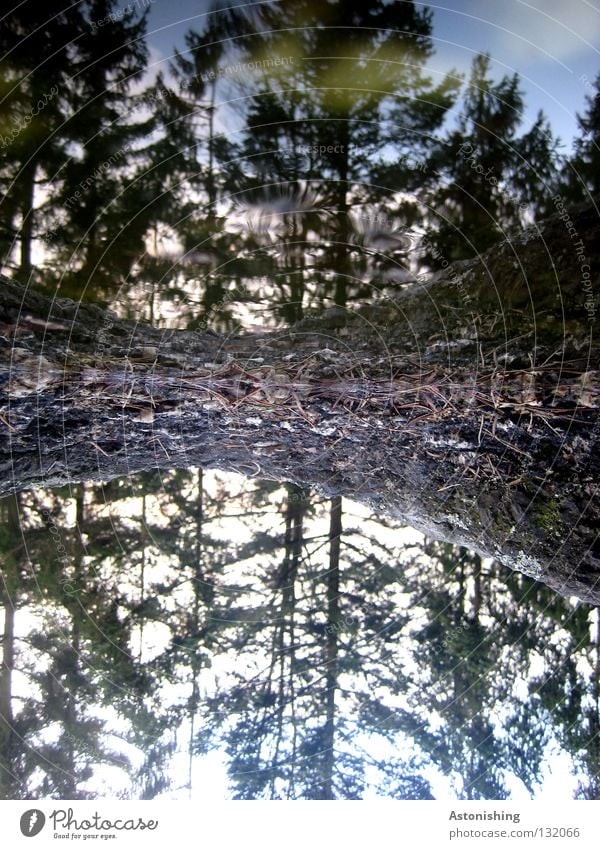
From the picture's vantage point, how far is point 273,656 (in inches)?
96.9

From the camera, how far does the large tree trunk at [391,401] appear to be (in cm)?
225

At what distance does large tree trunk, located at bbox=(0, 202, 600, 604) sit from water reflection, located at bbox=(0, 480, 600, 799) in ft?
0.73

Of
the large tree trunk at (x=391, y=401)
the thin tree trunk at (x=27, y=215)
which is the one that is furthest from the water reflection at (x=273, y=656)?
the thin tree trunk at (x=27, y=215)

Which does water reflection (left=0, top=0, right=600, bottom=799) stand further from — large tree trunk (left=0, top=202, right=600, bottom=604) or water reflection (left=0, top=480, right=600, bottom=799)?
large tree trunk (left=0, top=202, right=600, bottom=604)

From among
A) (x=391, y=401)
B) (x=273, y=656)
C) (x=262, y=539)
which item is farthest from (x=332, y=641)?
(x=391, y=401)

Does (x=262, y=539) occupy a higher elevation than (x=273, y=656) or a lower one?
higher

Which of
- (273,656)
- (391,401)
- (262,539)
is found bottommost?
(273,656)

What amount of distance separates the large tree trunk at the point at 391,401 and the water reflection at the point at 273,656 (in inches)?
8.7

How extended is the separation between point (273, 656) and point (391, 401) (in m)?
1.56

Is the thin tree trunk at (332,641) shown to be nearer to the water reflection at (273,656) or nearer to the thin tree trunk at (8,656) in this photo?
the water reflection at (273,656)

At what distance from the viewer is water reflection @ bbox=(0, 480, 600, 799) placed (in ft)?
7.75

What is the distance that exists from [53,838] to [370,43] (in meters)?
4.20

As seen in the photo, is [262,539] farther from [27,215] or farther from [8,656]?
[27,215]

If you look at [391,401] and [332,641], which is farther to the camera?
[391,401]
